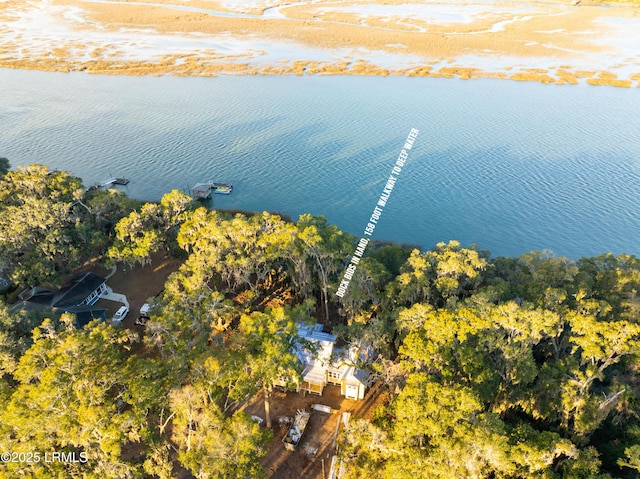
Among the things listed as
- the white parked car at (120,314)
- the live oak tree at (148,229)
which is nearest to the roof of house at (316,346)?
the white parked car at (120,314)

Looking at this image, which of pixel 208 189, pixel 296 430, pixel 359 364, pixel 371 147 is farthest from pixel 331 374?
pixel 371 147

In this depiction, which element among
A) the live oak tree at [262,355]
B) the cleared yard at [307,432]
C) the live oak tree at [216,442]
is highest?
the live oak tree at [262,355]

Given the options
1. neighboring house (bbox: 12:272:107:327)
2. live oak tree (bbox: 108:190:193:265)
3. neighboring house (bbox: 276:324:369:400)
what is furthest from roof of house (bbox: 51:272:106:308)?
neighboring house (bbox: 276:324:369:400)

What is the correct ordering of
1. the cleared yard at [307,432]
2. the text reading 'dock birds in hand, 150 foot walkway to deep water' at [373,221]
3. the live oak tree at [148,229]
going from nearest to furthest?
the cleared yard at [307,432] < the text reading 'dock birds in hand, 150 foot walkway to deep water' at [373,221] < the live oak tree at [148,229]

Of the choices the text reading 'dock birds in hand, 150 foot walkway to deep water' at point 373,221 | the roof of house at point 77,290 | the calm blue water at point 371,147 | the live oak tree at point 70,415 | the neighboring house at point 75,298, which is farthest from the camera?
the calm blue water at point 371,147

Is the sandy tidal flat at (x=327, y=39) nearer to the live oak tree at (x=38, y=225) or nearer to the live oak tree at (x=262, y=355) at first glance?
the live oak tree at (x=38, y=225)

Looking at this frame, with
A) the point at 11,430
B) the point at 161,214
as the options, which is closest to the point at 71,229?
the point at 161,214

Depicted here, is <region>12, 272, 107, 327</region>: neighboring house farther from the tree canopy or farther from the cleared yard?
the cleared yard

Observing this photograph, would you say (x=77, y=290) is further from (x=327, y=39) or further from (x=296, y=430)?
(x=327, y=39)
